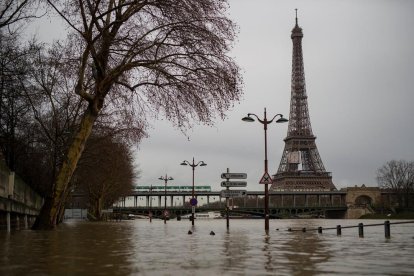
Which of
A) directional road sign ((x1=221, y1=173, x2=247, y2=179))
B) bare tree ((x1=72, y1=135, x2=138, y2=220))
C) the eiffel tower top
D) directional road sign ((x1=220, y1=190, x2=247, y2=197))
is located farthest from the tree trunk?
the eiffel tower top

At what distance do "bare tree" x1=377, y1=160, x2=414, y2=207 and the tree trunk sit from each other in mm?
89741

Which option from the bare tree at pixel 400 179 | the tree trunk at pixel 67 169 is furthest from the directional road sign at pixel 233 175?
the bare tree at pixel 400 179

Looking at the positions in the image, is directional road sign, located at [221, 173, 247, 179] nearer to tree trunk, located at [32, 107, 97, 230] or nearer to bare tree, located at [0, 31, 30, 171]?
tree trunk, located at [32, 107, 97, 230]

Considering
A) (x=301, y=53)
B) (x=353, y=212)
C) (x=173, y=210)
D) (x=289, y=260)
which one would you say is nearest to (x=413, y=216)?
(x=353, y=212)

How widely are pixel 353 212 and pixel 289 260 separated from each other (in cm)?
12532

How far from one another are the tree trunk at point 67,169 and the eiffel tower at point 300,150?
118376 millimetres

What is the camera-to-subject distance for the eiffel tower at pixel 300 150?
464 ft

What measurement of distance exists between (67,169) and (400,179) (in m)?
97.3

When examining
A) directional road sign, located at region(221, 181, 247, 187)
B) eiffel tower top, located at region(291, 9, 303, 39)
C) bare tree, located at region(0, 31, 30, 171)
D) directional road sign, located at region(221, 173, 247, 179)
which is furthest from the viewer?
eiffel tower top, located at region(291, 9, 303, 39)

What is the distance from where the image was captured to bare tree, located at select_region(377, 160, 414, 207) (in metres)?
103

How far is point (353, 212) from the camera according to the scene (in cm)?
12888

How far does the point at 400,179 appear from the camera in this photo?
108438 millimetres

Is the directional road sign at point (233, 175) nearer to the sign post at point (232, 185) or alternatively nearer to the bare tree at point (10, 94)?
the sign post at point (232, 185)

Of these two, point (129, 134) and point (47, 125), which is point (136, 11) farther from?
point (47, 125)
